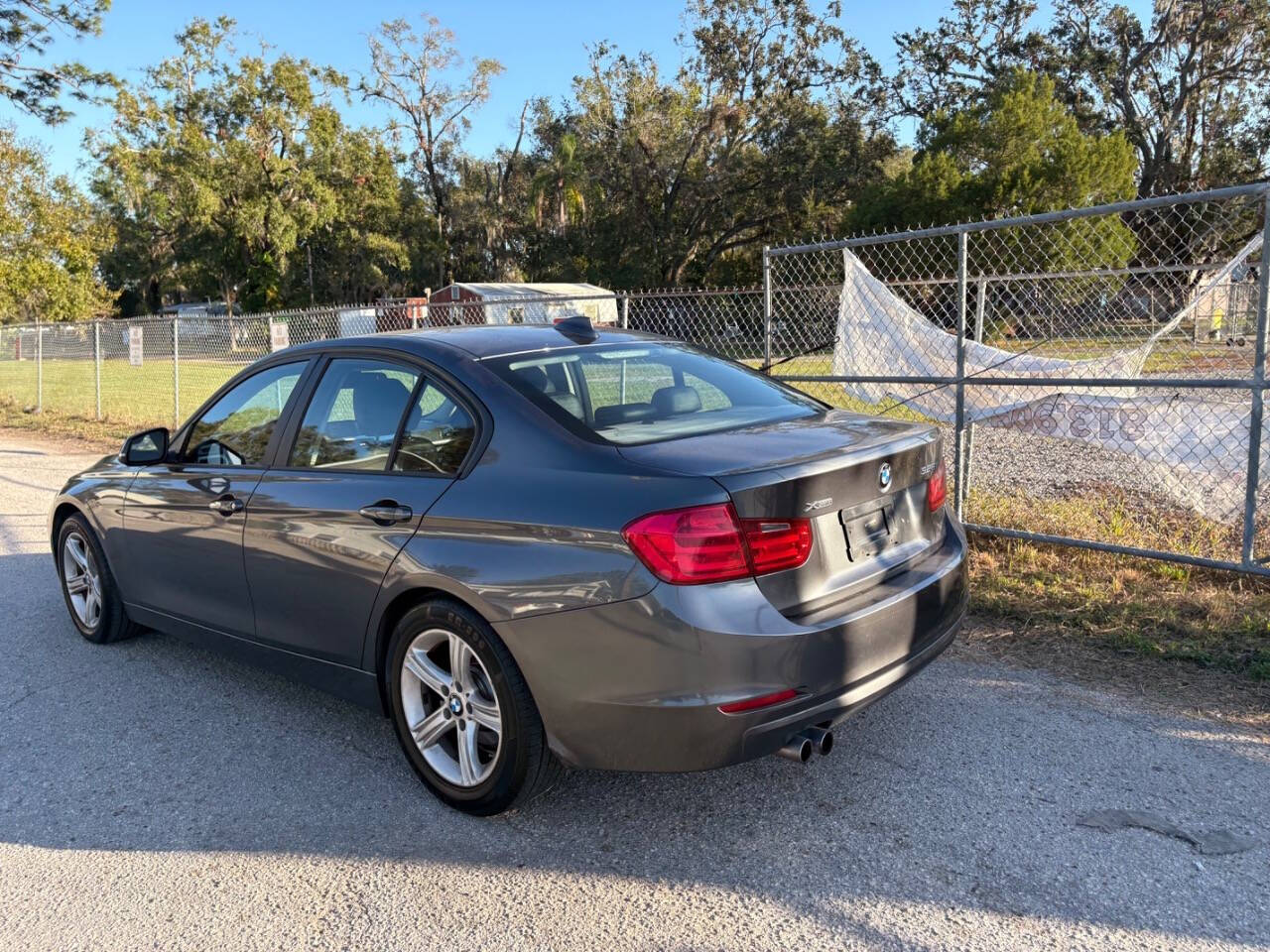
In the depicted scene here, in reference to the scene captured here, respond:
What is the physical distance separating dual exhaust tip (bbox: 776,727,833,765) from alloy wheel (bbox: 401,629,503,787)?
0.91 metres

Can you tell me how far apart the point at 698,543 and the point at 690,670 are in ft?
1.16

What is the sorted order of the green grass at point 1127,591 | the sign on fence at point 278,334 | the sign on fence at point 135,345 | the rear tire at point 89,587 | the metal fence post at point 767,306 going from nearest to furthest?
the green grass at point 1127,591 < the rear tire at point 89,587 < the metal fence post at point 767,306 < the sign on fence at point 278,334 < the sign on fence at point 135,345

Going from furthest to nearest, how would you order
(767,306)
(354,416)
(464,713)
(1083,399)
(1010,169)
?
(1010,169)
(767,306)
(1083,399)
(354,416)
(464,713)

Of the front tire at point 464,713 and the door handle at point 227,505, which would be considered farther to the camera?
the door handle at point 227,505

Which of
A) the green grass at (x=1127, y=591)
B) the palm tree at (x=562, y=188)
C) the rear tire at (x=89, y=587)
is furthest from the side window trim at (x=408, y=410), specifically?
the palm tree at (x=562, y=188)

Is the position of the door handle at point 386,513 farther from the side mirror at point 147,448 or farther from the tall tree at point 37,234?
the tall tree at point 37,234

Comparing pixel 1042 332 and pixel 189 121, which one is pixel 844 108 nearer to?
pixel 189 121

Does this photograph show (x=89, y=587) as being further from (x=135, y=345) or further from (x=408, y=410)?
(x=135, y=345)

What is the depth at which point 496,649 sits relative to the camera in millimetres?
3025

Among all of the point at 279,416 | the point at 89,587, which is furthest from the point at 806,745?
the point at 89,587

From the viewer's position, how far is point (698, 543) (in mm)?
2693

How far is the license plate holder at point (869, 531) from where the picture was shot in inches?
120

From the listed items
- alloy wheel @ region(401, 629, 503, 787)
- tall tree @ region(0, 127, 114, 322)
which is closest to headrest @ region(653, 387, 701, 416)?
alloy wheel @ region(401, 629, 503, 787)

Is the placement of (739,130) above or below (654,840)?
above
